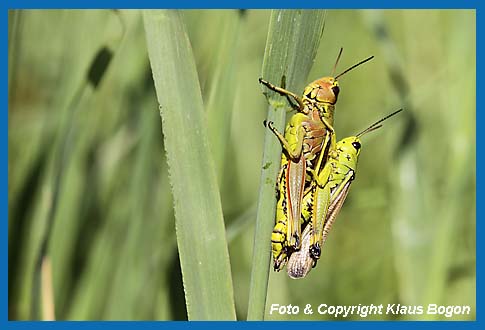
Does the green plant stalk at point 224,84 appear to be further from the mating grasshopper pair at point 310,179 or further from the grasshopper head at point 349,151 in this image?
the grasshopper head at point 349,151

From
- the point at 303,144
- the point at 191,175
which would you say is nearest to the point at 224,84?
the point at 303,144

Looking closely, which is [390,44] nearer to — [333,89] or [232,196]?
[333,89]

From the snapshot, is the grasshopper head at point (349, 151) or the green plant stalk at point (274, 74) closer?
the green plant stalk at point (274, 74)

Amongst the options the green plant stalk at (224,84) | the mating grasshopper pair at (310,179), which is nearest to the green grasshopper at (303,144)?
the mating grasshopper pair at (310,179)

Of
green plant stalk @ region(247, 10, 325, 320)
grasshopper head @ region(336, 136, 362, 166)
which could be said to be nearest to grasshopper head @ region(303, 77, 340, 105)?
grasshopper head @ region(336, 136, 362, 166)

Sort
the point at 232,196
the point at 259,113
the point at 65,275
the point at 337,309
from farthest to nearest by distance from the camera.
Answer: the point at 259,113 < the point at 232,196 < the point at 337,309 < the point at 65,275

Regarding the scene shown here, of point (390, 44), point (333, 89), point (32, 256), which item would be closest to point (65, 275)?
point (32, 256)
